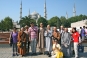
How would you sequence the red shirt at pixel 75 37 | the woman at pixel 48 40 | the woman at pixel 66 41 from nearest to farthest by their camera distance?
the red shirt at pixel 75 37
the woman at pixel 66 41
the woman at pixel 48 40

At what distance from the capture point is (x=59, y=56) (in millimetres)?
7152

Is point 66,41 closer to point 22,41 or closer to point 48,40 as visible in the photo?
point 48,40

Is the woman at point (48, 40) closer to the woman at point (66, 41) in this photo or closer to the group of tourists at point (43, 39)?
the group of tourists at point (43, 39)

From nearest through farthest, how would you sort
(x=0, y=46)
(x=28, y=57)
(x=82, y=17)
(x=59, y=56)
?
(x=59, y=56) → (x=28, y=57) → (x=0, y=46) → (x=82, y=17)

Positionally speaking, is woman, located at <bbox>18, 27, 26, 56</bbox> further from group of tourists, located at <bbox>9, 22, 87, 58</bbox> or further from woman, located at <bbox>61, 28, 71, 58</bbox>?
woman, located at <bbox>61, 28, 71, 58</bbox>

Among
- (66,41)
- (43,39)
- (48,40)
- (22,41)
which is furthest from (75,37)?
(22,41)

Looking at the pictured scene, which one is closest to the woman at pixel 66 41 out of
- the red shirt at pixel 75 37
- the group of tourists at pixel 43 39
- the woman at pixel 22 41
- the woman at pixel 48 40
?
the group of tourists at pixel 43 39

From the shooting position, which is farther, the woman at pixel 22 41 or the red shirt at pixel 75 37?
the woman at pixel 22 41

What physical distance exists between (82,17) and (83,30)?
8217 cm

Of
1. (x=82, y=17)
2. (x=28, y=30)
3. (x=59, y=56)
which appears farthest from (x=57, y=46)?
(x=82, y=17)

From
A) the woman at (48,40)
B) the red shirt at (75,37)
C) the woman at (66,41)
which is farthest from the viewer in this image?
the woman at (48,40)

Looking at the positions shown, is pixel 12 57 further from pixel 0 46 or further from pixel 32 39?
pixel 0 46

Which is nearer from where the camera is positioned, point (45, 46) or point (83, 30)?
point (45, 46)

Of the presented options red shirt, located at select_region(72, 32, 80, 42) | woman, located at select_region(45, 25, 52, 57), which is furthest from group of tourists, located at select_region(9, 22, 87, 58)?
red shirt, located at select_region(72, 32, 80, 42)
